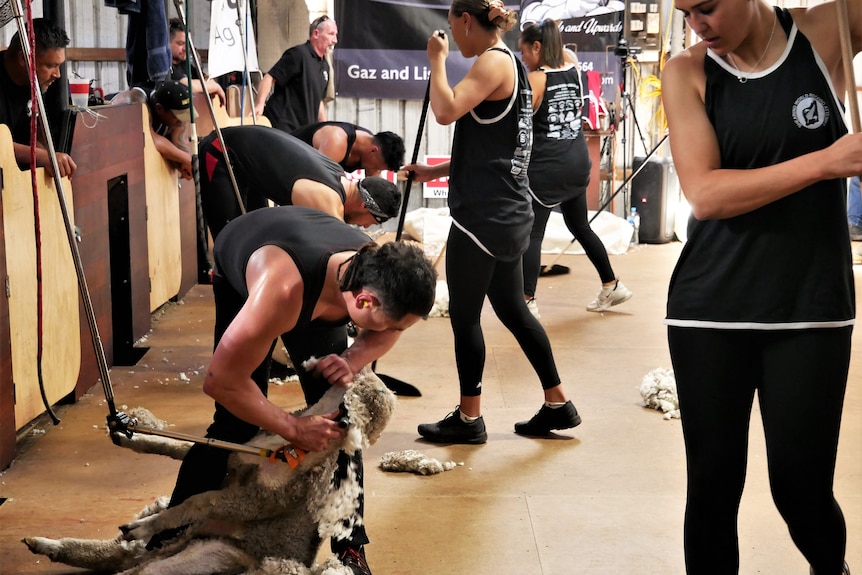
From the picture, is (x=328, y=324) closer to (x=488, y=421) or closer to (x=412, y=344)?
(x=488, y=421)

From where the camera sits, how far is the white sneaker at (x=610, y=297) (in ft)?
20.2

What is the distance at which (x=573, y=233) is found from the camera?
598 centimetres

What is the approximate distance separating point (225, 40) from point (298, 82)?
1.80m

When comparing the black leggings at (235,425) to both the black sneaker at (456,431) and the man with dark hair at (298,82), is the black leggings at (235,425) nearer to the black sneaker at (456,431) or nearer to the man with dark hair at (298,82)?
the black sneaker at (456,431)

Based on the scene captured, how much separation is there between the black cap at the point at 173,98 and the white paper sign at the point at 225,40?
243mm

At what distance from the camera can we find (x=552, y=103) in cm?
546

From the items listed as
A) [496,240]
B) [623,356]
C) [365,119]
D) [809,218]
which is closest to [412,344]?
[623,356]

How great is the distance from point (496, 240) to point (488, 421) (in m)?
0.91

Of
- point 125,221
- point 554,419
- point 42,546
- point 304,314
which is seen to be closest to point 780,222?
point 304,314

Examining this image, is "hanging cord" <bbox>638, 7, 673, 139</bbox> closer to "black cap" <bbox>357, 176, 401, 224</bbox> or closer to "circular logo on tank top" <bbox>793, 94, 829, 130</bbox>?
"black cap" <bbox>357, 176, 401, 224</bbox>

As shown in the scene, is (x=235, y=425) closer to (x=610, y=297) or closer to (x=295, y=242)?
(x=295, y=242)

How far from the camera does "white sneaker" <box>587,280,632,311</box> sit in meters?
6.17

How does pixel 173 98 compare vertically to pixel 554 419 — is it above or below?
above

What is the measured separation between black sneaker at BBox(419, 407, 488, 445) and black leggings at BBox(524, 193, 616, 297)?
1.79 metres
